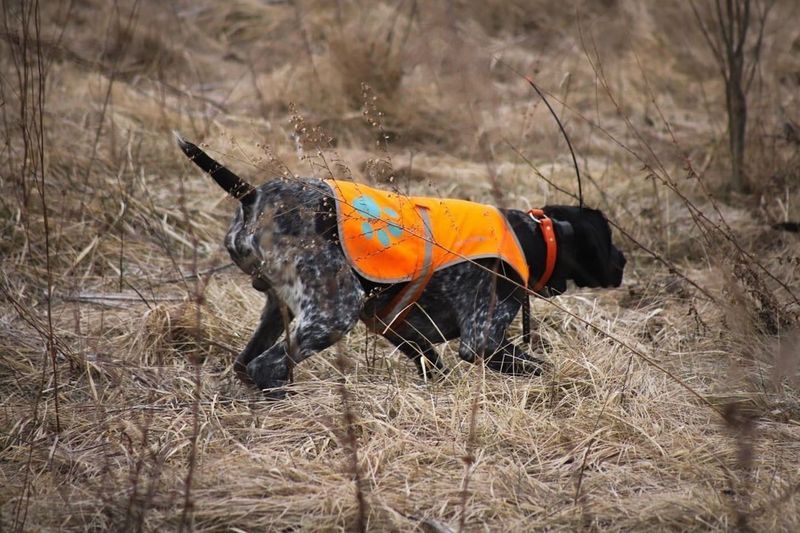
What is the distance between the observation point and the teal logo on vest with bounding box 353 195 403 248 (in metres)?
3.53

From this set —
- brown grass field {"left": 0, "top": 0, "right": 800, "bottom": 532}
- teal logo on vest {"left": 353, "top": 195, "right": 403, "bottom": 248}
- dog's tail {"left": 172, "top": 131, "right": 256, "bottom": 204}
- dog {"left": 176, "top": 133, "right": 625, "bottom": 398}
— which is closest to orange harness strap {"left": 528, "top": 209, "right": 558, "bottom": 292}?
dog {"left": 176, "top": 133, "right": 625, "bottom": 398}

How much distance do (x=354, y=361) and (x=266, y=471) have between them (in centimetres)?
112

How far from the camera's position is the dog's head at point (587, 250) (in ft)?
13.1

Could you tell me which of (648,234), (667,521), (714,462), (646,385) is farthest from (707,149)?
(667,521)

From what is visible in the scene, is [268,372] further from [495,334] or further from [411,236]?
[495,334]

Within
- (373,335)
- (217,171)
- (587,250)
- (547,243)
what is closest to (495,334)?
(547,243)

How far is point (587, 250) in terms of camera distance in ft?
13.2

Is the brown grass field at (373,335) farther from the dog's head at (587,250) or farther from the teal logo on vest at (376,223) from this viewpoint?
the dog's head at (587,250)

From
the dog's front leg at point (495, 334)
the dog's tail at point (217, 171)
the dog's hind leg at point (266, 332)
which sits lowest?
the dog's hind leg at point (266, 332)

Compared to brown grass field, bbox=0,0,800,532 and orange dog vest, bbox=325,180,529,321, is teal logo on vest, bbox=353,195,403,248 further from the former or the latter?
brown grass field, bbox=0,0,800,532

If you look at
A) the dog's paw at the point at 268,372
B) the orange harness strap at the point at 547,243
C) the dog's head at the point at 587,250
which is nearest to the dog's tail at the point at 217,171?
the dog's paw at the point at 268,372

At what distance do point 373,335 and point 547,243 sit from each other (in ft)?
3.16

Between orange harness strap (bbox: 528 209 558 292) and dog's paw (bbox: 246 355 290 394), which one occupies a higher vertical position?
orange harness strap (bbox: 528 209 558 292)

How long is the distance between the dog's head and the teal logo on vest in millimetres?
835
